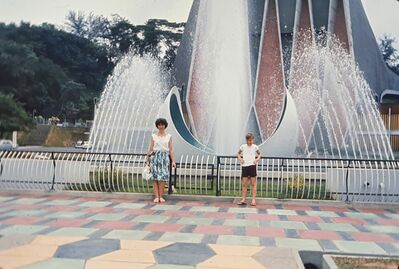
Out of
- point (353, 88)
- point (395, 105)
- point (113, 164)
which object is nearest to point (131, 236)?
point (113, 164)

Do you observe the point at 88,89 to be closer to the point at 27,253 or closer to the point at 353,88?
the point at 353,88

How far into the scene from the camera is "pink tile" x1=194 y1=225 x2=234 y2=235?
5.76 m

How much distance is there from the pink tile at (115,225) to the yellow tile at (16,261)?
5.16 ft

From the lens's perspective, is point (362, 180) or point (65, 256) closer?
point (65, 256)

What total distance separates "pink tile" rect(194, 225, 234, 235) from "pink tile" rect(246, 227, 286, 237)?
0.80 feet

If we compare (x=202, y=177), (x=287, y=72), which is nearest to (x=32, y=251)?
(x=202, y=177)

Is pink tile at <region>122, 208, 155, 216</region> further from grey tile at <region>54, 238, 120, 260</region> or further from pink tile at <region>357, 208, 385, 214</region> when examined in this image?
pink tile at <region>357, 208, 385, 214</region>

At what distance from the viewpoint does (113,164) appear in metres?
9.30

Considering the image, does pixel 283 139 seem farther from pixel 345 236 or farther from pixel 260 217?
pixel 345 236

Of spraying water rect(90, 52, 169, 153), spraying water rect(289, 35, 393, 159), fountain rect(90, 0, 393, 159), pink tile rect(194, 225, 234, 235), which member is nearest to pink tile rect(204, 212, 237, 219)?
pink tile rect(194, 225, 234, 235)

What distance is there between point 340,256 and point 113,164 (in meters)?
6.00

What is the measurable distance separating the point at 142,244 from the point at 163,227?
3.48 ft

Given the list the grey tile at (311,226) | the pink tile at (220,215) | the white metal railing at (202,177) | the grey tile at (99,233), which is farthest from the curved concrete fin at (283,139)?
the grey tile at (99,233)

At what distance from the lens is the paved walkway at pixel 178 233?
4.41m
